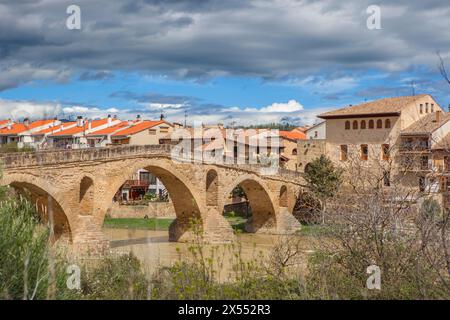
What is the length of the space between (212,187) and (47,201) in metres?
14.4

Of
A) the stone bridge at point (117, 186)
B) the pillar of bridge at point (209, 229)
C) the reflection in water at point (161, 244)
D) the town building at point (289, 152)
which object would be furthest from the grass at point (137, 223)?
the town building at point (289, 152)

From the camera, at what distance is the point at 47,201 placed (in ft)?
94.1

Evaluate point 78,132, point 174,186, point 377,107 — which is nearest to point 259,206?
point 174,186

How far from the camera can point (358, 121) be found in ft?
162

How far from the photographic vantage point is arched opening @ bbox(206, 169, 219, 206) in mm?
40844

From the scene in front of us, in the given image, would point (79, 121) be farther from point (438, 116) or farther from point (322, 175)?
point (438, 116)

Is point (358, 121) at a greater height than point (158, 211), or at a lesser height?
greater

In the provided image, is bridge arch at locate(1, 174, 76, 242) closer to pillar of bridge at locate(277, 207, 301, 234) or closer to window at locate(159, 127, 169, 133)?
pillar of bridge at locate(277, 207, 301, 234)

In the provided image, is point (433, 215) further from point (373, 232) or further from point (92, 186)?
point (92, 186)

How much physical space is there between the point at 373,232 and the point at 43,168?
18379 millimetres

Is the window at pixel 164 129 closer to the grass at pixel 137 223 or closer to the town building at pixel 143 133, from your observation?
the town building at pixel 143 133

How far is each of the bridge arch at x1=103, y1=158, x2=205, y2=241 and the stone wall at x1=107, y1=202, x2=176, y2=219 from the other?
9544mm

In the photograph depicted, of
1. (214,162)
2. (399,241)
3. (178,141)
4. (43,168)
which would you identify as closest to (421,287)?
(399,241)
